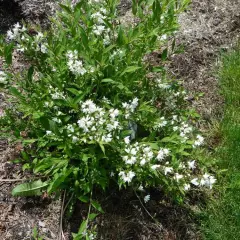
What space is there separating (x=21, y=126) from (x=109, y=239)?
1.12 meters

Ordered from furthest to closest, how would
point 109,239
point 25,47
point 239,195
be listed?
point 239,195
point 109,239
point 25,47

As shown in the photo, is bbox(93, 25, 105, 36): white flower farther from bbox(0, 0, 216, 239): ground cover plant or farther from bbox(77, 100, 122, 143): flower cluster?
bbox(77, 100, 122, 143): flower cluster

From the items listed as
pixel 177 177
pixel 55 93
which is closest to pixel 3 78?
pixel 55 93

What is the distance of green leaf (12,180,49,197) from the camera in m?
2.94

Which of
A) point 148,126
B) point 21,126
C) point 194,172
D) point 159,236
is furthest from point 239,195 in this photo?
point 21,126

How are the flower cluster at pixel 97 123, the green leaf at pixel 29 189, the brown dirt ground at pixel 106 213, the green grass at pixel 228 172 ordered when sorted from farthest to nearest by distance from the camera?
the green grass at pixel 228 172 → the brown dirt ground at pixel 106 213 → the green leaf at pixel 29 189 → the flower cluster at pixel 97 123

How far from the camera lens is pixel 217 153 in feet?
11.5

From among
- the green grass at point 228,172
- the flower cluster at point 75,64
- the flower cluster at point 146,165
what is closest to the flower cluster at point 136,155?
the flower cluster at point 146,165

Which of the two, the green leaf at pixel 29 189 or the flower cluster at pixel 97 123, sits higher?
the flower cluster at pixel 97 123

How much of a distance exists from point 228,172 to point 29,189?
167cm

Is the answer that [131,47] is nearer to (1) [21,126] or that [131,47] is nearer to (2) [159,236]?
(1) [21,126]

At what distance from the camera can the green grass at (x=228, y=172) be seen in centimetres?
322

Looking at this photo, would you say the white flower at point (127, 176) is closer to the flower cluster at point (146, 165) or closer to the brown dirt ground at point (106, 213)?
the flower cluster at point (146, 165)

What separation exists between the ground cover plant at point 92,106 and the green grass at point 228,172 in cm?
57
